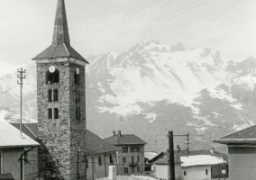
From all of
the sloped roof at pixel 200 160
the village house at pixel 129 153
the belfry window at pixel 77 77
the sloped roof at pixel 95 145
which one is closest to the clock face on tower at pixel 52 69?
the belfry window at pixel 77 77

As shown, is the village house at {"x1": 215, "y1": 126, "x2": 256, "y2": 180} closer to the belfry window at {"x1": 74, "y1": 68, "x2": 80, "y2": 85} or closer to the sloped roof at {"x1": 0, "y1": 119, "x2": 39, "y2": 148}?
the sloped roof at {"x1": 0, "y1": 119, "x2": 39, "y2": 148}

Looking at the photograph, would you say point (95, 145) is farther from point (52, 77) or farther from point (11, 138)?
point (11, 138)

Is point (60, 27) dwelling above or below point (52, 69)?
above

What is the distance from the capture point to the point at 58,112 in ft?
194

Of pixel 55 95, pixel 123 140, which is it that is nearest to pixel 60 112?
pixel 55 95

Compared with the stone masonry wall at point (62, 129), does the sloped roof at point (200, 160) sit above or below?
below

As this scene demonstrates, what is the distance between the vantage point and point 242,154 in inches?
1003

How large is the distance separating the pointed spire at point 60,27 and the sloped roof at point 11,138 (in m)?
12.1

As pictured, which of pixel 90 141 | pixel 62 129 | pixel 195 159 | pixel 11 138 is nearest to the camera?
pixel 11 138

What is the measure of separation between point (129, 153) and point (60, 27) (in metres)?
49.2

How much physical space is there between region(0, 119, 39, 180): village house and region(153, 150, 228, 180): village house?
2934 centimetres

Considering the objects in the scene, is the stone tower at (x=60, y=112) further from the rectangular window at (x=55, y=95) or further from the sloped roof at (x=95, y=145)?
the sloped roof at (x=95, y=145)

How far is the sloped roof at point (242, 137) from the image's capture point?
25.2 metres

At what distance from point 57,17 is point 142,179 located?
2390cm
